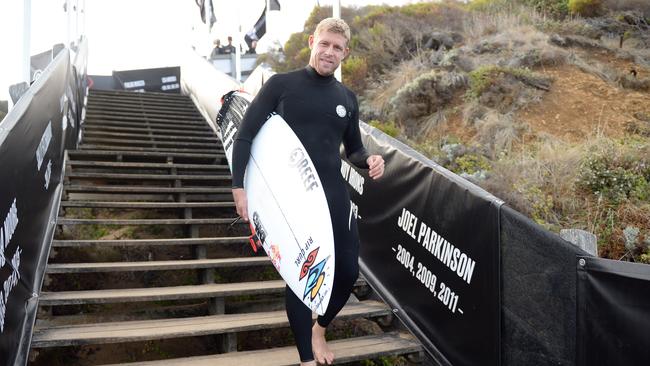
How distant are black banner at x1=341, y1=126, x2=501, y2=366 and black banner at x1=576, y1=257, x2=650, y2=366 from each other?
522 mm

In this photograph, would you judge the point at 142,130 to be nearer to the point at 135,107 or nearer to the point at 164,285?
the point at 135,107

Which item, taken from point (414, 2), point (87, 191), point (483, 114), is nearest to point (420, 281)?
point (87, 191)

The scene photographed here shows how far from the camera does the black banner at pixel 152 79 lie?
18797 mm

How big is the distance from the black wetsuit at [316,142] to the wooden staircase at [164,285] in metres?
0.43

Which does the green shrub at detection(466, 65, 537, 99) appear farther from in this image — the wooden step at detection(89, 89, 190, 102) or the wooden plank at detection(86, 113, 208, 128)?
the wooden step at detection(89, 89, 190, 102)

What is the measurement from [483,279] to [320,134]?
112cm

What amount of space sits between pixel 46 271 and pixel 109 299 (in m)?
0.52

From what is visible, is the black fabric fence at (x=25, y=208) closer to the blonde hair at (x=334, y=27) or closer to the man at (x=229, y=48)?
the blonde hair at (x=334, y=27)

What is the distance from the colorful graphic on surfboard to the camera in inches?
96.7

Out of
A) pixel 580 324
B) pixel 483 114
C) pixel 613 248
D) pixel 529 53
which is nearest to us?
pixel 580 324

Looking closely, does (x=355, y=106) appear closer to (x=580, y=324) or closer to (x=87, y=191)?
(x=580, y=324)

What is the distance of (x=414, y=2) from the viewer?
14508 mm

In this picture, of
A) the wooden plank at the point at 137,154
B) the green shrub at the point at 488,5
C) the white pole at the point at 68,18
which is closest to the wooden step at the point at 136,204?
the wooden plank at the point at 137,154

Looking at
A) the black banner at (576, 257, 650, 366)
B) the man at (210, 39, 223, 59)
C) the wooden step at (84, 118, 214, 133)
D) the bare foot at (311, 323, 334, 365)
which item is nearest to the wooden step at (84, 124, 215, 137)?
the wooden step at (84, 118, 214, 133)
